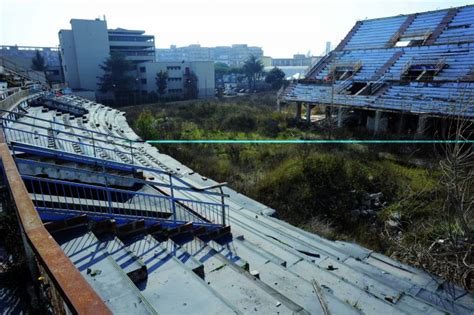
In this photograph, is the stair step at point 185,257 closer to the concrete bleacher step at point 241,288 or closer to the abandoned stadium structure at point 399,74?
the concrete bleacher step at point 241,288

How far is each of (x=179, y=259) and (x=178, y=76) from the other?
4498 cm

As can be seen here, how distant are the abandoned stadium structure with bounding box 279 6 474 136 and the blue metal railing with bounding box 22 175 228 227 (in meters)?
14.8

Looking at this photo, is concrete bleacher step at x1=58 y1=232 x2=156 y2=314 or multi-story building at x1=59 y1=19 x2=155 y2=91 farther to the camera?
multi-story building at x1=59 y1=19 x2=155 y2=91

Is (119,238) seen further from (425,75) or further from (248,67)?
(248,67)

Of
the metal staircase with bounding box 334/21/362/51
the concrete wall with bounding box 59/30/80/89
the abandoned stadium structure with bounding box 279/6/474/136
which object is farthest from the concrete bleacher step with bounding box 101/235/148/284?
the concrete wall with bounding box 59/30/80/89

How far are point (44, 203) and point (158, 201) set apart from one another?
274 centimetres

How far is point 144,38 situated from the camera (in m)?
53.3

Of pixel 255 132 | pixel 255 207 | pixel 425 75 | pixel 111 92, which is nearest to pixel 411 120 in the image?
pixel 425 75

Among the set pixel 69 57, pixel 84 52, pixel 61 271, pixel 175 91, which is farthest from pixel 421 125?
pixel 69 57

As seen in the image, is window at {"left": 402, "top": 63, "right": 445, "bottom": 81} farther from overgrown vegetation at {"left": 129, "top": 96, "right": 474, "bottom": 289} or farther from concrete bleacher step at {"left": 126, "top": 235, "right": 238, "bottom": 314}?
concrete bleacher step at {"left": 126, "top": 235, "right": 238, "bottom": 314}

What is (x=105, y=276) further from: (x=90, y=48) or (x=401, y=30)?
(x=90, y=48)

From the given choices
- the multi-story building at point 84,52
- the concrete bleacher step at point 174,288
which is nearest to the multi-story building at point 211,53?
the multi-story building at point 84,52

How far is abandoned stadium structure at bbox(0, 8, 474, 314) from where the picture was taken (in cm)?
248

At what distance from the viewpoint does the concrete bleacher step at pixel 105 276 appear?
256cm
